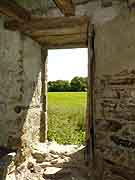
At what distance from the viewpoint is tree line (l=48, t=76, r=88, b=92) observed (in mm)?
23594

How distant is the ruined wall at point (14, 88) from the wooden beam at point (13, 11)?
362mm

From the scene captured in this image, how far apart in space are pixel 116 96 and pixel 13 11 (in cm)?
188

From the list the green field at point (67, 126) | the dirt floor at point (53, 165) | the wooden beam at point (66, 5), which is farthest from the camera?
the green field at point (67, 126)

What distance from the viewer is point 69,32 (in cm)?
357

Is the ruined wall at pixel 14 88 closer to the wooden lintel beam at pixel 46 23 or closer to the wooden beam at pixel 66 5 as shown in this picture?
the wooden lintel beam at pixel 46 23

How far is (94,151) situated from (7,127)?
1524 millimetres

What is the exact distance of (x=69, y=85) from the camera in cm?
2531

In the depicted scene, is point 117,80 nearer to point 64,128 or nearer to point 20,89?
point 20,89

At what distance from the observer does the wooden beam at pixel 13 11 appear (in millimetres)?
2926


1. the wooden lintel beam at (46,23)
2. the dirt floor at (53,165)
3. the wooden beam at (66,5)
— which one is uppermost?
the wooden beam at (66,5)

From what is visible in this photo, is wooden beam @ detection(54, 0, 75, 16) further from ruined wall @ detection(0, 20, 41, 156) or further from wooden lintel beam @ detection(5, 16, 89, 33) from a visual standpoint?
ruined wall @ detection(0, 20, 41, 156)

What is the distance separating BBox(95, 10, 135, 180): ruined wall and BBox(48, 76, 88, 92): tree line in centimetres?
1984

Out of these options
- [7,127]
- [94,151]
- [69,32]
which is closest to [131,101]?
[94,151]

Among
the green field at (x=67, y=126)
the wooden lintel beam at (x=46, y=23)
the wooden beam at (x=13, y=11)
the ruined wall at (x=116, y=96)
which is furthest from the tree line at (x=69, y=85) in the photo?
the ruined wall at (x=116, y=96)
